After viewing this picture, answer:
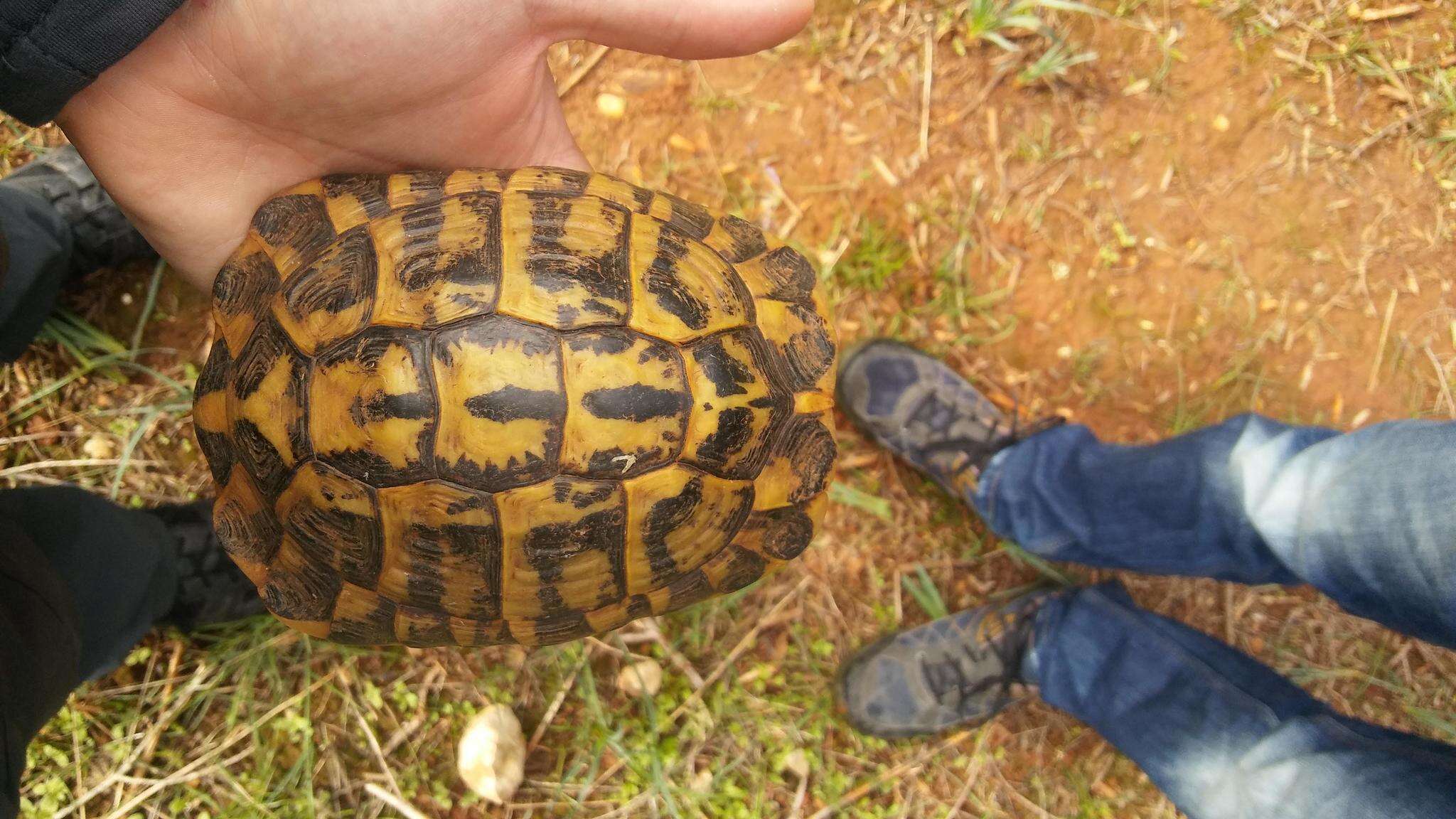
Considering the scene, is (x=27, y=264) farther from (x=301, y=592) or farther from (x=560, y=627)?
(x=560, y=627)

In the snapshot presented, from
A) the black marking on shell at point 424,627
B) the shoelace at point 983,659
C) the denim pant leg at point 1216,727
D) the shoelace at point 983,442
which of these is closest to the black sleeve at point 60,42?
the black marking on shell at point 424,627

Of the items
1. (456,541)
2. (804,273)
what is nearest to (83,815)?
(456,541)

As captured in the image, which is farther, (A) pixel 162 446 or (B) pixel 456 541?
(A) pixel 162 446

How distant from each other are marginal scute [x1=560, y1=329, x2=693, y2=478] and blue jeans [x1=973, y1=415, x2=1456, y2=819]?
1.64 metres

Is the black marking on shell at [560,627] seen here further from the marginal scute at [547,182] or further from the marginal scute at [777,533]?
the marginal scute at [547,182]

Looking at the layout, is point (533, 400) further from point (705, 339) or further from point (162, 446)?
point (162, 446)

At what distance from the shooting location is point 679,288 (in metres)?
1.91

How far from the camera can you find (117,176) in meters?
2.16

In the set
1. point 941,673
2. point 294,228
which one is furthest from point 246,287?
point 941,673

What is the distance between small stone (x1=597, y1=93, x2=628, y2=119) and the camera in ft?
10.2

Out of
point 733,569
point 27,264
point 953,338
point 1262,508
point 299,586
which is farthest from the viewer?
point 953,338

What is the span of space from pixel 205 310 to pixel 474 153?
1.23 m

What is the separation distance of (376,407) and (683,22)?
3.63 feet

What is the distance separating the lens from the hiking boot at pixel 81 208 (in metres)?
2.70
